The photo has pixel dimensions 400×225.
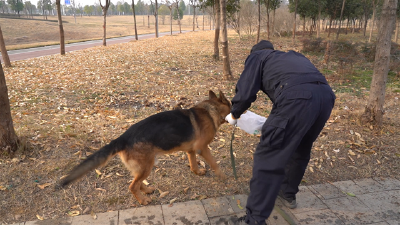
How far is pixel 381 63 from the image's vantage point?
487 centimetres

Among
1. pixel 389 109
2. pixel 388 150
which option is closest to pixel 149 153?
pixel 388 150

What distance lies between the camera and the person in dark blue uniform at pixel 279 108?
224 centimetres

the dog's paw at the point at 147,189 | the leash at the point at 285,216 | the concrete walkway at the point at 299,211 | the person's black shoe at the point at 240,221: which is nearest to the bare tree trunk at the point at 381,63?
the concrete walkway at the point at 299,211

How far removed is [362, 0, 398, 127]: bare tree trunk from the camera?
4.66 metres

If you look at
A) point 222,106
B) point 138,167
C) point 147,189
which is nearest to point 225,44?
point 222,106

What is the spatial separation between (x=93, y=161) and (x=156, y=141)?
2.41 feet

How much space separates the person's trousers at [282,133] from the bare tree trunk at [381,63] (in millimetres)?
3292

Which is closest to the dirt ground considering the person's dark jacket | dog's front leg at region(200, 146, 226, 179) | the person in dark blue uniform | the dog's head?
dog's front leg at region(200, 146, 226, 179)

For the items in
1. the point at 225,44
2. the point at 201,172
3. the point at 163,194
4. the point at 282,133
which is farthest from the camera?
the point at 225,44

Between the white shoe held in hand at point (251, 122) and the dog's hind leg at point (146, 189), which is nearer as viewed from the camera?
the white shoe held in hand at point (251, 122)

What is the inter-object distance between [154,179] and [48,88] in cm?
625

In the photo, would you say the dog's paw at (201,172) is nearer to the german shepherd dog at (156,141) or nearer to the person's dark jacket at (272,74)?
the german shepherd dog at (156,141)

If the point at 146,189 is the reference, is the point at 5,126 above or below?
above

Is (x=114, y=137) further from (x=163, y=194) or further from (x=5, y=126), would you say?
(x=163, y=194)
